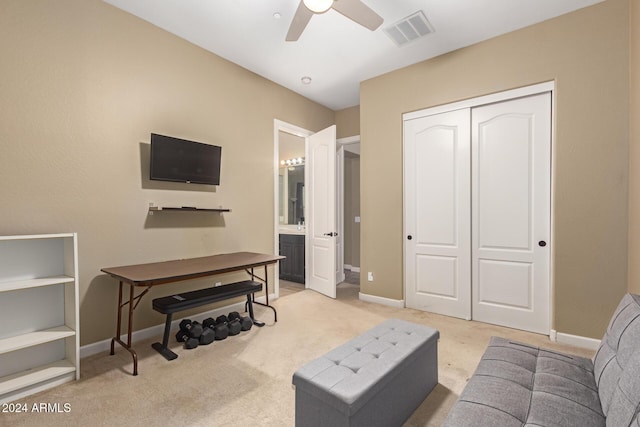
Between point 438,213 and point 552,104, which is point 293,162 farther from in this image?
point 552,104

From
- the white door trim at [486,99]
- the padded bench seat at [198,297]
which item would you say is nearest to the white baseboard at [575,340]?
the white door trim at [486,99]

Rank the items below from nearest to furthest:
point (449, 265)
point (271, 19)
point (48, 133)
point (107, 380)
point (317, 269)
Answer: point (107, 380) < point (48, 133) < point (271, 19) < point (449, 265) < point (317, 269)

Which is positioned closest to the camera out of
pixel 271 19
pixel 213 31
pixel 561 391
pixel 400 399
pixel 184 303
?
pixel 561 391

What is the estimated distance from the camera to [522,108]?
3131 millimetres

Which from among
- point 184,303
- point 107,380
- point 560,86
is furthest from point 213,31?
point 560,86

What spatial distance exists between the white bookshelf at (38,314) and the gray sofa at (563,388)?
2.55 meters

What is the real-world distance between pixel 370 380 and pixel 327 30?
10.0ft

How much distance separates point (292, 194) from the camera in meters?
5.81

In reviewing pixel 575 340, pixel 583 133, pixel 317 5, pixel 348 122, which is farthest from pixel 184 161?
pixel 575 340

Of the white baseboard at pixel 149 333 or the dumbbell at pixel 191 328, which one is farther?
the dumbbell at pixel 191 328

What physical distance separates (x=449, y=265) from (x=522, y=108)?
71.3 inches

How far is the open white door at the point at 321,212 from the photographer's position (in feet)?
14.3

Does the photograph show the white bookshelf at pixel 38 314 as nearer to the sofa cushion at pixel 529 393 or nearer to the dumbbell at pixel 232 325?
the dumbbell at pixel 232 325

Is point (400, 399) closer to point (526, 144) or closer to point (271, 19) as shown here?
point (526, 144)
